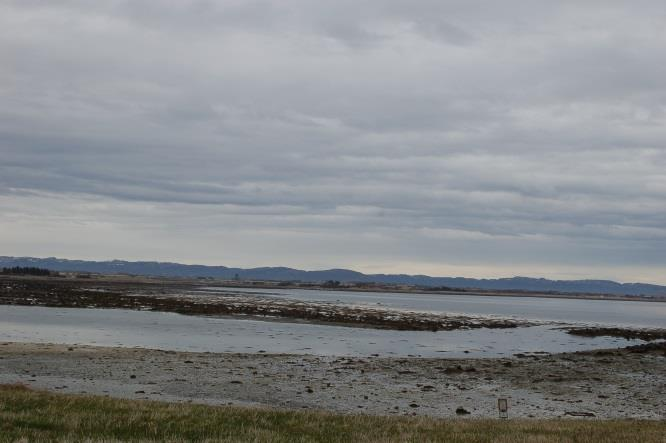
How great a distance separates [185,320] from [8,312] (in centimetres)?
1930

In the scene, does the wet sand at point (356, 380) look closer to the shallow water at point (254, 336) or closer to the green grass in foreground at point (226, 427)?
the shallow water at point (254, 336)

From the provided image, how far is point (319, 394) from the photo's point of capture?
26156 mm

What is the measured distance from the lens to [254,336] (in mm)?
53312

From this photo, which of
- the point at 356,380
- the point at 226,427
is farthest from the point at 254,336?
the point at 226,427

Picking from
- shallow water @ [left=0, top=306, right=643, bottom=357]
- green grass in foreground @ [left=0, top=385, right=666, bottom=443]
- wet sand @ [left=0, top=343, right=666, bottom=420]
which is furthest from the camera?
shallow water @ [left=0, top=306, right=643, bottom=357]

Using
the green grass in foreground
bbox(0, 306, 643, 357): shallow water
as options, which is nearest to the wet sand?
bbox(0, 306, 643, 357): shallow water

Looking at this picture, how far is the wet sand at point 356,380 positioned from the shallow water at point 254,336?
5825 mm

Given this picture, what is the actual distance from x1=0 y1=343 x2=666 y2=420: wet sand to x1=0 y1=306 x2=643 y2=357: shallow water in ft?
19.1

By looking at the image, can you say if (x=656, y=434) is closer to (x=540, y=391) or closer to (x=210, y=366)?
(x=540, y=391)

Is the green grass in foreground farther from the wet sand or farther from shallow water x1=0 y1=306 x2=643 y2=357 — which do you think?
shallow water x1=0 y1=306 x2=643 y2=357

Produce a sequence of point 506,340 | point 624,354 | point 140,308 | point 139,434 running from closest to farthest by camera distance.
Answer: point 139,434, point 624,354, point 506,340, point 140,308

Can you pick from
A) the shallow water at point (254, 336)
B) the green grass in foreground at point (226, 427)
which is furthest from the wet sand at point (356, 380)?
the green grass in foreground at point (226, 427)

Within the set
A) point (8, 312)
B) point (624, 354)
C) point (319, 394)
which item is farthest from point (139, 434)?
point (8, 312)

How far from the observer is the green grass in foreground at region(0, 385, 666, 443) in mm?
11515
